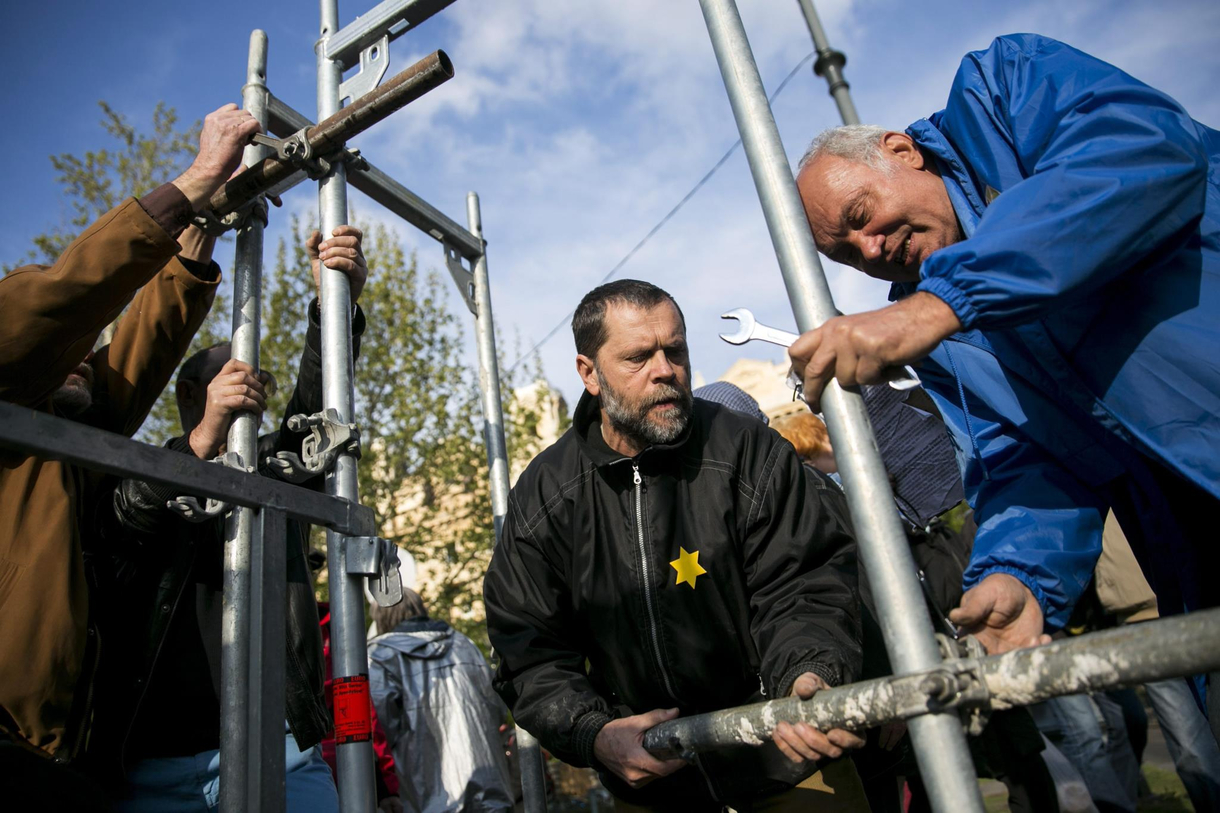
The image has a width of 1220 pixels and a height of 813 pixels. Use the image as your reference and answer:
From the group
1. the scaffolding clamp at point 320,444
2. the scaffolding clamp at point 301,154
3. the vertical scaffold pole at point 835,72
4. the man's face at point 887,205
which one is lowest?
the scaffolding clamp at point 320,444

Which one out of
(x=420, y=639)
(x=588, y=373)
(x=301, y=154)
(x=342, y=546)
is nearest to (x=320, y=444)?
(x=342, y=546)

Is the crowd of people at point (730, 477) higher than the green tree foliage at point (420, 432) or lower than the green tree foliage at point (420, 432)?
lower

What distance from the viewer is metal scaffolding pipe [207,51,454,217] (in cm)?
233

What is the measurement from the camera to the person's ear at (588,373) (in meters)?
2.97

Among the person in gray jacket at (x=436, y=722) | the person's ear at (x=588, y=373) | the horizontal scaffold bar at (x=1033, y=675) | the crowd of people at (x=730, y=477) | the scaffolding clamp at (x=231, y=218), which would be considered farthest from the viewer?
the person in gray jacket at (x=436, y=722)

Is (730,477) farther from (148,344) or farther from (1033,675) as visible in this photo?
(148,344)

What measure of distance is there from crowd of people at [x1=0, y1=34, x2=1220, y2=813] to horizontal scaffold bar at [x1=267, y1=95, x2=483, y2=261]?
0.46 metres

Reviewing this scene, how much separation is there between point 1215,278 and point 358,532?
Result: 6.05 ft

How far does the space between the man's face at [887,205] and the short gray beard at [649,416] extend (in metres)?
0.74

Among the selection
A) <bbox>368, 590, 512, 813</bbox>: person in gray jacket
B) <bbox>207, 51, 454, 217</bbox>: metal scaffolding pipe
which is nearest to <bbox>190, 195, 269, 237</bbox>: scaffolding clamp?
<bbox>207, 51, 454, 217</bbox>: metal scaffolding pipe

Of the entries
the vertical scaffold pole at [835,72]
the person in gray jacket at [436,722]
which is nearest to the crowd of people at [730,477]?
the person in gray jacket at [436,722]

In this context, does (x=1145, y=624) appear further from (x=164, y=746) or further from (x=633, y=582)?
(x=164, y=746)

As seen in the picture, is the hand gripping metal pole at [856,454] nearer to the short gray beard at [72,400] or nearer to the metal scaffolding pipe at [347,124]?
the metal scaffolding pipe at [347,124]

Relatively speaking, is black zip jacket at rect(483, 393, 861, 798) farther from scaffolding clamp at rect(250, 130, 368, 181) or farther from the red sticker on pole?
scaffolding clamp at rect(250, 130, 368, 181)
